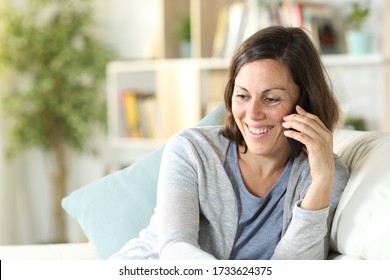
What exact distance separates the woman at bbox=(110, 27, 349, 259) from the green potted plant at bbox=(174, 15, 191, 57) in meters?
2.17

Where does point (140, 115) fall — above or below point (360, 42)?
below

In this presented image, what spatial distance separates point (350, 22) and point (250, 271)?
8.02ft

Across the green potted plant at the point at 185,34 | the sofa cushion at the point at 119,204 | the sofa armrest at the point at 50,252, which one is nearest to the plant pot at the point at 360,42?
the green potted plant at the point at 185,34

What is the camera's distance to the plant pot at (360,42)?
3.21m

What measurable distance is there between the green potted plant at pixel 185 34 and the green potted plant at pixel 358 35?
2.67 feet

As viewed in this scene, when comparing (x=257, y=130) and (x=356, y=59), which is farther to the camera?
(x=356, y=59)

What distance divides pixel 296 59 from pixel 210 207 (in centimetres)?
34

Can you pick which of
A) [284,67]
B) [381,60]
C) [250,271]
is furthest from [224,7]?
[250,271]

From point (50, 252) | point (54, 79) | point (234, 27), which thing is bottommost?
point (50, 252)

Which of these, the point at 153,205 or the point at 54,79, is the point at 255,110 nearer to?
the point at 153,205

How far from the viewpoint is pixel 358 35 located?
321 cm

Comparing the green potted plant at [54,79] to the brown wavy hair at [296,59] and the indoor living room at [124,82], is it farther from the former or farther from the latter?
the brown wavy hair at [296,59]

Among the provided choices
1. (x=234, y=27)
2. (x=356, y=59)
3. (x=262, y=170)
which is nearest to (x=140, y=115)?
(x=234, y=27)

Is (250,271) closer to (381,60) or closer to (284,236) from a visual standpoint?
(284,236)
